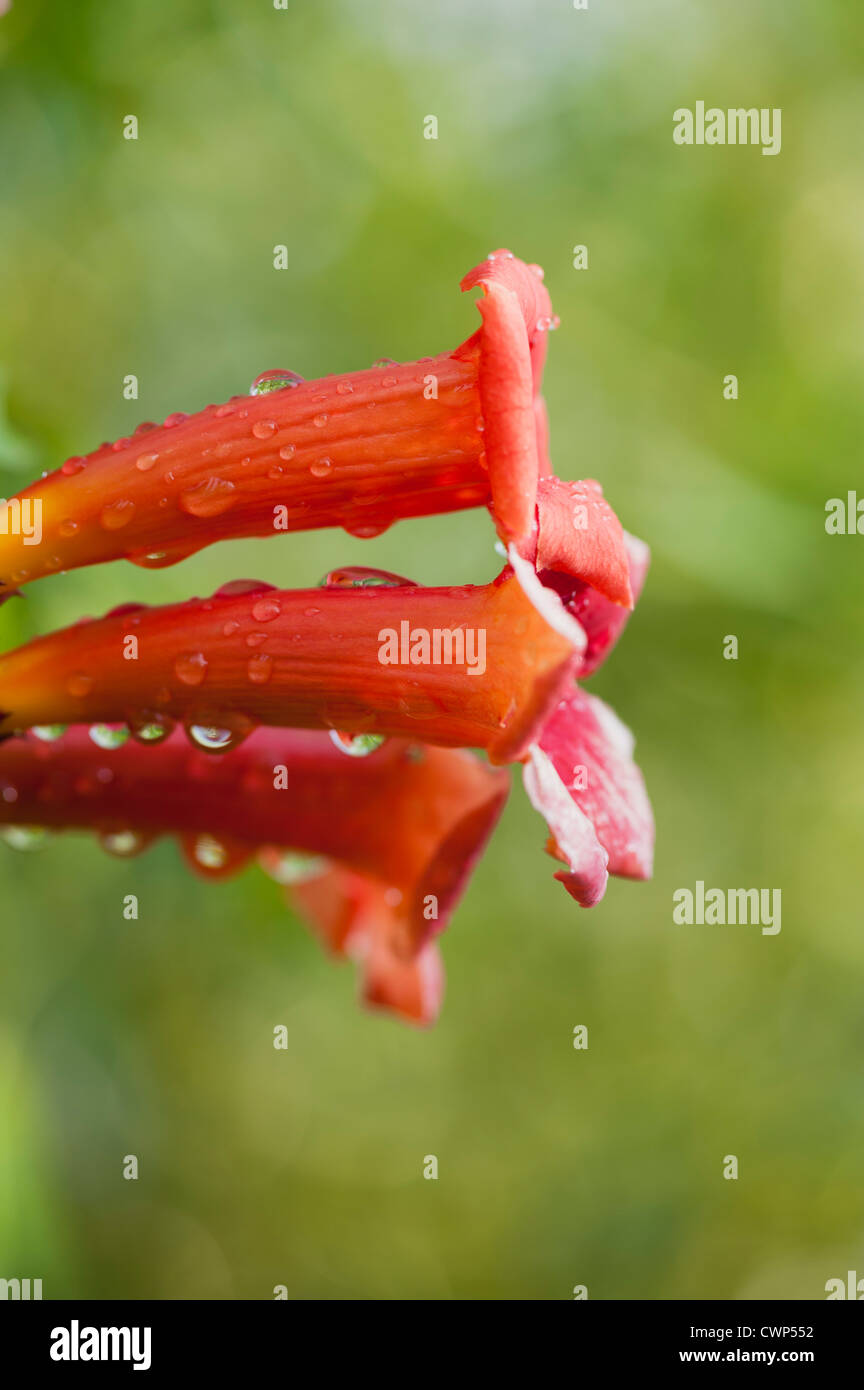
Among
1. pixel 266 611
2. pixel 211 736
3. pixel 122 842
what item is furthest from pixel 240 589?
pixel 122 842

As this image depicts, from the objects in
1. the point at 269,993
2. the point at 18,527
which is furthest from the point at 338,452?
the point at 269,993

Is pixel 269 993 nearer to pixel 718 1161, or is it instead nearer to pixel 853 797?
pixel 718 1161

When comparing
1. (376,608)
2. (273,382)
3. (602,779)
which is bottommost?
(602,779)

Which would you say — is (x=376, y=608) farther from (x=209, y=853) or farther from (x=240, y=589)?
(x=209, y=853)

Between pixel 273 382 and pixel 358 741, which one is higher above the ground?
pixel 273 382

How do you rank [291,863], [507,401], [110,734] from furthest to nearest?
[291,863], [110,734], [507,401]

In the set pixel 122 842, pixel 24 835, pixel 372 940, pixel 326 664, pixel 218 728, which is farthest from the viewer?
pixel 372 940

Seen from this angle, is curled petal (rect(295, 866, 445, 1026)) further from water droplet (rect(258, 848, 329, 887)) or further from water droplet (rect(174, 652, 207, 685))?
water droplet (rect(174, 652, 207, 685))
